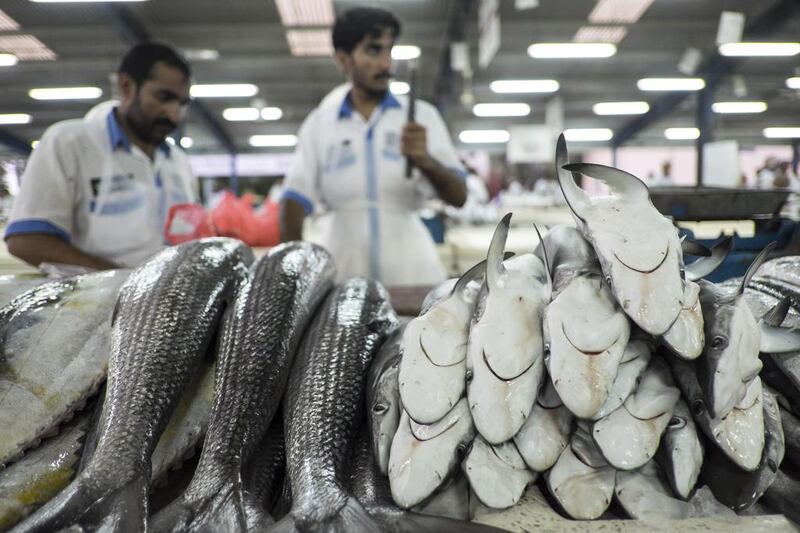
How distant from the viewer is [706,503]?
0.79 m

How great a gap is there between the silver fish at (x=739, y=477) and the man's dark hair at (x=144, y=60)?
2.67 m

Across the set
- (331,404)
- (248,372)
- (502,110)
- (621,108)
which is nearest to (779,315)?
(331,404)

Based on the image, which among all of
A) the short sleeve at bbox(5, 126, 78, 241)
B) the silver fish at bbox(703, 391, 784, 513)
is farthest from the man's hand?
the silver fish at bbox(703, 391, 784, 513)

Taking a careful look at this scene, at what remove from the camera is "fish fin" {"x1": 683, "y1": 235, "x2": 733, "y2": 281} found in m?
0.93

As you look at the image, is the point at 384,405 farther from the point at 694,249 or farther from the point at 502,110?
the point at 502,110

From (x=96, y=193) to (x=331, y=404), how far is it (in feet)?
6.64

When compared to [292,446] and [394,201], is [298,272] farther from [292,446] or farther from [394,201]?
[394,201]

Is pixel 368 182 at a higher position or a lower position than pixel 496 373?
higher

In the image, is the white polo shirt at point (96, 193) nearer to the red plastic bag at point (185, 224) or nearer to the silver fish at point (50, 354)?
the red plastic bag at point (185, 224)

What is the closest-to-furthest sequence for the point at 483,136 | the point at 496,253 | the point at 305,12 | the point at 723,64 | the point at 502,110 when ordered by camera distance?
the point at 496,253 → the point at 305,12 → the point at 723,64 → the point at 502,110 → the point at 483,136

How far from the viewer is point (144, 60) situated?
2539mm

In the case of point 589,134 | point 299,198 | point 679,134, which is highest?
point 589,134

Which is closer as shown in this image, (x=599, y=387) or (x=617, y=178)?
(x=599, y=387)

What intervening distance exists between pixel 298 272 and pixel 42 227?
1621 mm
